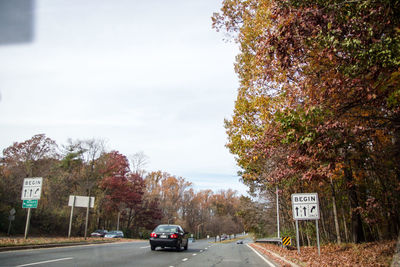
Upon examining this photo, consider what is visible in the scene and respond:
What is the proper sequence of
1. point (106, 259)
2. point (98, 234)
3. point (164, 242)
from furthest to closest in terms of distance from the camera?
point (98, 234)
point (164, 242)
point (106, 259)

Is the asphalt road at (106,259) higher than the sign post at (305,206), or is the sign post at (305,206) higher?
the sign post at (305,206)

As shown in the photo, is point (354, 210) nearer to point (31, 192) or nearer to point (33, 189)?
point (33, 189)

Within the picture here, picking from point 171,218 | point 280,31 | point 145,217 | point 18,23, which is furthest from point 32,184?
point 171,218

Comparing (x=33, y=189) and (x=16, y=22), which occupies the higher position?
(x=16, y=22)

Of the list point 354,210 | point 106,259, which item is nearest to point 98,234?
point 106,259

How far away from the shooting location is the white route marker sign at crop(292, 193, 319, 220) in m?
12.9

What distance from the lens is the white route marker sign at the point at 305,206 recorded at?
42.2ft

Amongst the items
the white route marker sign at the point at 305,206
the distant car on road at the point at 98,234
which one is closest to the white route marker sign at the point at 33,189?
the white route marker sign at the point at 305,206

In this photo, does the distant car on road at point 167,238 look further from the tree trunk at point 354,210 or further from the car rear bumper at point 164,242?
the tree trunk at point 354,210

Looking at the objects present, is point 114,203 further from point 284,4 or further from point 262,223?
point 284,4

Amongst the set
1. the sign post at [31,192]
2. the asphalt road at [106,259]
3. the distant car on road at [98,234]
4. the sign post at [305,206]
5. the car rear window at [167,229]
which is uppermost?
the sign post at [31,192]

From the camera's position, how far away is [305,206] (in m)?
13.0

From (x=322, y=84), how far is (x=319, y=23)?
5.08ft

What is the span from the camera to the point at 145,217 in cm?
6081
